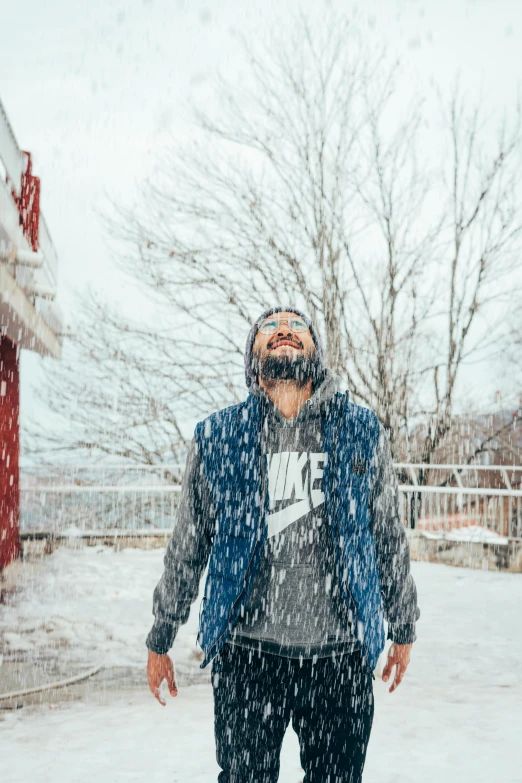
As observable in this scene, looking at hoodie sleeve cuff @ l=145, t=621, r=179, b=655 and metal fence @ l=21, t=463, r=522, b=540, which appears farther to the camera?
metal fence @ l=21, t=463, r=522, b=540

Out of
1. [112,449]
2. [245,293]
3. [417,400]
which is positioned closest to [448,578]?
[417,400]

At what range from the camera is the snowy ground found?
3.61m

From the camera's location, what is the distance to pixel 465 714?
4496mm

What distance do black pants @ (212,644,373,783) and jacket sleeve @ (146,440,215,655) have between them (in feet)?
0.94

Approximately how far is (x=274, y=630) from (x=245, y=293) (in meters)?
14.8

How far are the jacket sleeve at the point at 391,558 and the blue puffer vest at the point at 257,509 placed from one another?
34 millimetres

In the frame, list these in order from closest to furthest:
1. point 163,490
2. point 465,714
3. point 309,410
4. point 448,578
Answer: point 309,410, point 465,714, point 448,578, point 163,490

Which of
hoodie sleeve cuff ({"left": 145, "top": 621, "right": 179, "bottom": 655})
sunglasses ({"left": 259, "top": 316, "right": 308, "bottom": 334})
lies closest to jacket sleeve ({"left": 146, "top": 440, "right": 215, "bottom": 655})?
hoodie sleeve cuff ({"left": 145, "top": 621, "right": 179, "bottom": 655})

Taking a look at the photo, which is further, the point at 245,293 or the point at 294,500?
the point at 245,293

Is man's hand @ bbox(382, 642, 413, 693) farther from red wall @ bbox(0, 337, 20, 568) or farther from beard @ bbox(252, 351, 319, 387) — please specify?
red wall @ bbox(0, 337, 20, 568)

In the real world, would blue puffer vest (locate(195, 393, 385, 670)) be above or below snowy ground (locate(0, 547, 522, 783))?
above

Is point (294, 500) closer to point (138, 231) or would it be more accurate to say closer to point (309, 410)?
point (309, 410)

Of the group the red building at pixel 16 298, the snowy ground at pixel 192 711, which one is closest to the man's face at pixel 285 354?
the snowy ground at pixel 192 711

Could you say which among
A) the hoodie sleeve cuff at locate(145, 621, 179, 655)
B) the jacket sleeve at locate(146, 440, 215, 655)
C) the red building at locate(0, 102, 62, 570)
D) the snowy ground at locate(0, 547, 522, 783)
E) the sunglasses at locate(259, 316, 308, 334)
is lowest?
the snowy ground at locate(0, 547, 522, 783)
